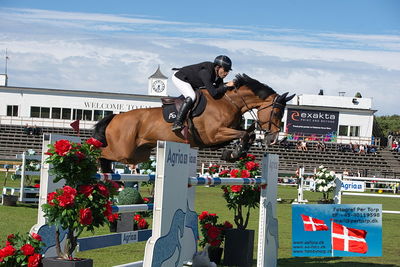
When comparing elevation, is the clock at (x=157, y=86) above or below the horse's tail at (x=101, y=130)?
above

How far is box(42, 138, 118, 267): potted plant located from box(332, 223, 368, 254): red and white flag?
13.9 feet

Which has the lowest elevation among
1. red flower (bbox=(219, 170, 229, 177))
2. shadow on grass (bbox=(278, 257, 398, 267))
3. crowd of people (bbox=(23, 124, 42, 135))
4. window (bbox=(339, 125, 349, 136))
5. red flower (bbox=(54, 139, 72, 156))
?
shadow on grass (bbox=(278, 257, 398, 267))

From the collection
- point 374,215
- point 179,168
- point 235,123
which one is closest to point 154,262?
point 179,168

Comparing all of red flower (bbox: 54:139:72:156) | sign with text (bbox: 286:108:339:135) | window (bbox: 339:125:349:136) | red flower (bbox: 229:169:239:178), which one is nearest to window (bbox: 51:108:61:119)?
sign with text (bbox: 286:108:339:135)

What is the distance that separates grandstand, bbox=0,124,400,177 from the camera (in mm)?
35625

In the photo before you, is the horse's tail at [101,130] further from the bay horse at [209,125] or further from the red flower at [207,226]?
the red flower at [207,226]

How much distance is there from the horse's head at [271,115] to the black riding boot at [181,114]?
0.91 metres

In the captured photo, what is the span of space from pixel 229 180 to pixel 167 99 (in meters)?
2.35

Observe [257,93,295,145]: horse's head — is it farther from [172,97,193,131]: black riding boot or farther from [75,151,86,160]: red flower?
[75,151,86,160]: red flower

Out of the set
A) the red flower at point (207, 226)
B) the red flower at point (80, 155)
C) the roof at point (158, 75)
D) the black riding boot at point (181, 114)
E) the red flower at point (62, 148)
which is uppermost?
the roof at point (158, 75)

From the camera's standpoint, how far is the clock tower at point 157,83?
46.7 m

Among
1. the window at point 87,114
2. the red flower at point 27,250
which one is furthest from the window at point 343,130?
the red flower at point 27,250

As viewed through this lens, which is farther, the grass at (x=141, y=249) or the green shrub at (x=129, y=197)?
the green shrub at (x=129, y=197)

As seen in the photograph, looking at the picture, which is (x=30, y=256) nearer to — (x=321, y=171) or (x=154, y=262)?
(x=154, y=262)
